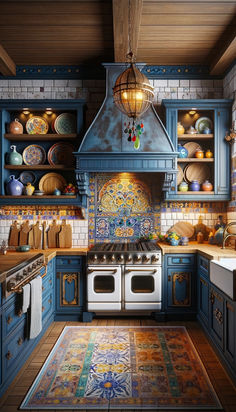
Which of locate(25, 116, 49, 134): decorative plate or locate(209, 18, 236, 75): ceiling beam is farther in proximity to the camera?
locate(25, 116, 49, 134): decorative plate

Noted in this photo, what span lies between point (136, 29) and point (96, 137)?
4.41 ft

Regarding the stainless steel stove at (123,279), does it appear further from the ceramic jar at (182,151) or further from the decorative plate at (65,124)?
the decorative plate at (65,124)

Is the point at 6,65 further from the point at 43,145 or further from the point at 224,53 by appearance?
the point at 224,53

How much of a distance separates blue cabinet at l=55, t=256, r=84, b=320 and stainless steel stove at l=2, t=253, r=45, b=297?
75 centimetres

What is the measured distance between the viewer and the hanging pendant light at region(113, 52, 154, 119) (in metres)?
2.56

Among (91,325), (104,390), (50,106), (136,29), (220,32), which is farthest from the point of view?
(50,106)

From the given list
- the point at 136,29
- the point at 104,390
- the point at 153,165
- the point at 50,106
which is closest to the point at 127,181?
the point at 153,165

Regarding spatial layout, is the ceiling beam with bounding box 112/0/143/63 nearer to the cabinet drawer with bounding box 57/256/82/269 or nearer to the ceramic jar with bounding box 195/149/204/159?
the ceramic jar with bounding box 195/149/204/159

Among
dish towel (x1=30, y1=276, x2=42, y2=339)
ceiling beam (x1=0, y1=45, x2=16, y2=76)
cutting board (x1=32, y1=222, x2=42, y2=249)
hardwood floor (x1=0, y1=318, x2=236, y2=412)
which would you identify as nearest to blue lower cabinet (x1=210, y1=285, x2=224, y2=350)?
hardwood floor (x1=0, y1=318, x2=236, y2=412)

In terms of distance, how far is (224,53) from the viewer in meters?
3.81

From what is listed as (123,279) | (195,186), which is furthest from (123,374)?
(195,186)

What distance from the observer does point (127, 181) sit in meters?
4.67

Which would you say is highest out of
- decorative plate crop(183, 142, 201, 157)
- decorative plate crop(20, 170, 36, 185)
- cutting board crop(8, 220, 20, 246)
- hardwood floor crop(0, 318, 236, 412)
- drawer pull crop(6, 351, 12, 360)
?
decorative plate crop(183, 142, 201, 157)

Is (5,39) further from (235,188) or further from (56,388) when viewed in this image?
(56,388)
